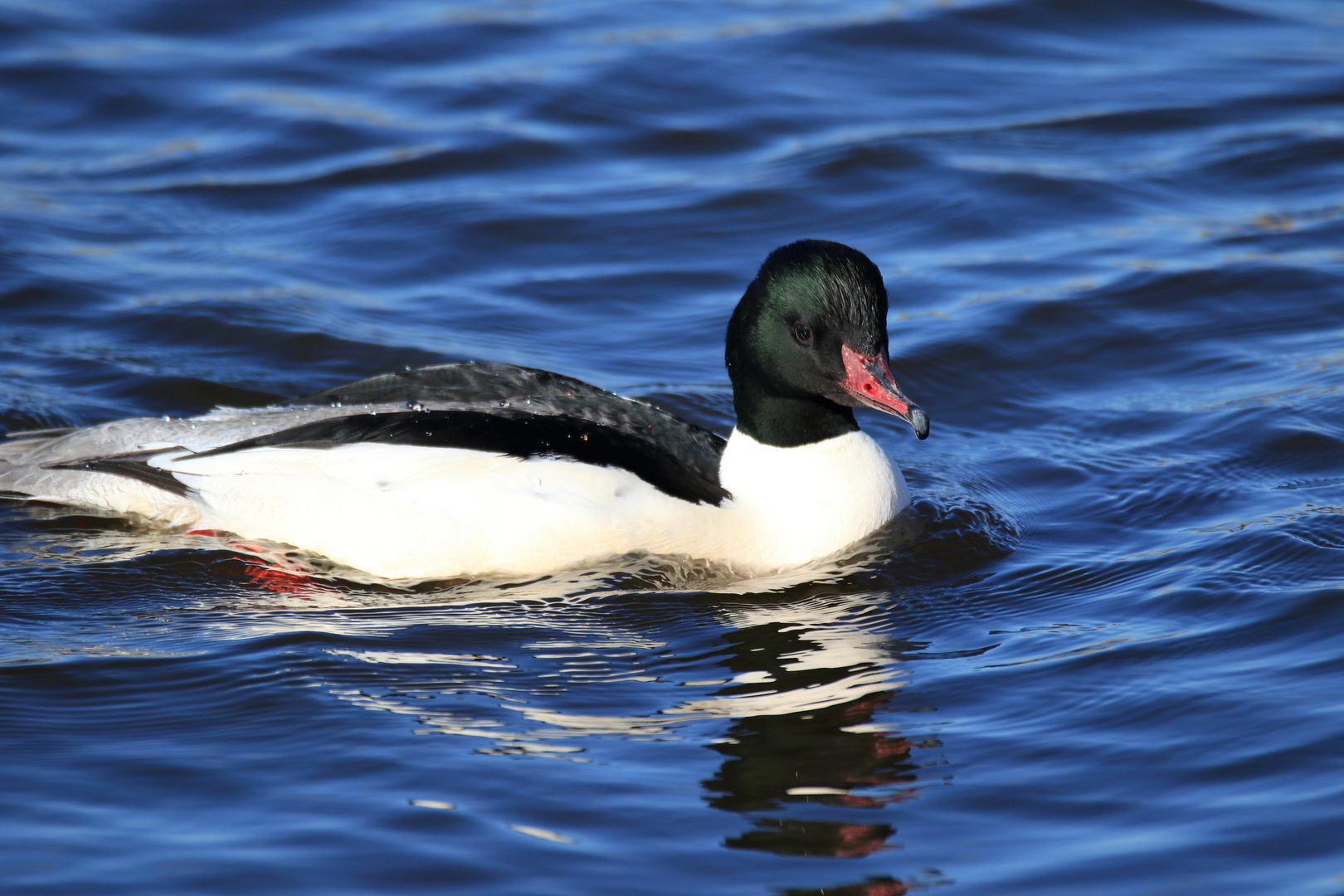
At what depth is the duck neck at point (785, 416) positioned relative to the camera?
6.96 m

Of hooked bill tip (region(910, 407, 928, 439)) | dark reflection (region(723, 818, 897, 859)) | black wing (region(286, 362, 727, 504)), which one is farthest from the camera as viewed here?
black wing (region(286, 362, 727, 504))

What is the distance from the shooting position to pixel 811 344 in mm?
6652

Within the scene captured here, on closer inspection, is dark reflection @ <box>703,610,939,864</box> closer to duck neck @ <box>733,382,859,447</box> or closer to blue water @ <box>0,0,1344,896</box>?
blue water @ <box>0,0,1344,896</box>

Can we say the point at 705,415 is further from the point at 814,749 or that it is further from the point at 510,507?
the point at 814,749

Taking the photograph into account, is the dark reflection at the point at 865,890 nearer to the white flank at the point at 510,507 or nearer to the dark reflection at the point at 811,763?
the dark reflection at the point at 811,763

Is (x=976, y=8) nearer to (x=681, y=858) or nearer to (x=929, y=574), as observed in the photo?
(x=929, y=574)

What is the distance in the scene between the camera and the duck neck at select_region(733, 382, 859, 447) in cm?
696

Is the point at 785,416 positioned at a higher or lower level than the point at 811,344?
lower

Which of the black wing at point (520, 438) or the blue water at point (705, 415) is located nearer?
the blue water at point (705, 415)

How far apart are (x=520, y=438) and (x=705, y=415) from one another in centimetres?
247

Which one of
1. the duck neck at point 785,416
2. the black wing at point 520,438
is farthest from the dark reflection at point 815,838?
the duck neck at point 785,416

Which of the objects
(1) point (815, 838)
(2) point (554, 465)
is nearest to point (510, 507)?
(2) point (554, 465)

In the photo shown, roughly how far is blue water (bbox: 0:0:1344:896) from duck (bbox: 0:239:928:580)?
0.63 feet

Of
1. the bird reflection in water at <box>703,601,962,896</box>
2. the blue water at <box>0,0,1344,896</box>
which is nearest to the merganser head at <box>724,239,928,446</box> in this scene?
the blue water at <box>0,0,1344,896</box>
